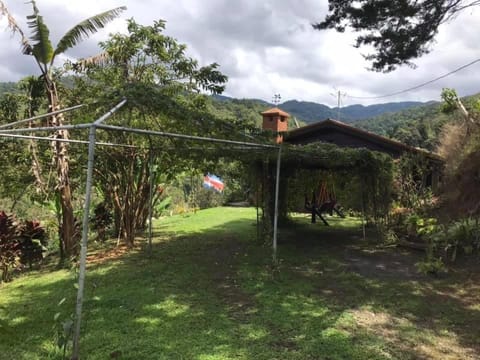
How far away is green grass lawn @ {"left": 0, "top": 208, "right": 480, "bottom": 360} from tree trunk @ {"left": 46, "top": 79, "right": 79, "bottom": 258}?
780 millimetres

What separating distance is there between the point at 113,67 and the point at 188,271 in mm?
4923

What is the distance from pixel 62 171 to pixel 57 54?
84.8 inches

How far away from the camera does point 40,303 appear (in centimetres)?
522

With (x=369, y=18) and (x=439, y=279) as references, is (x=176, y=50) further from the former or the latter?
(x=439, y=279)

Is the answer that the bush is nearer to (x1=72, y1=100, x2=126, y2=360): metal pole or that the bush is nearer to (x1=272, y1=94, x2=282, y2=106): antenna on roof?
(x1=72, y1=100, x2=126, y2=360): metal pole

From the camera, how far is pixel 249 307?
5.07 meters

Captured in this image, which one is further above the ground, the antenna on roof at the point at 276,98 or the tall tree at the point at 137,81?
the antenna on roof at the point at 276,98

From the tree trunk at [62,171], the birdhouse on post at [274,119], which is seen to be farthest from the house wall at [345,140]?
the tree trunk at [62,171]

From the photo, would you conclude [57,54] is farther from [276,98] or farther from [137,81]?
[276,98]

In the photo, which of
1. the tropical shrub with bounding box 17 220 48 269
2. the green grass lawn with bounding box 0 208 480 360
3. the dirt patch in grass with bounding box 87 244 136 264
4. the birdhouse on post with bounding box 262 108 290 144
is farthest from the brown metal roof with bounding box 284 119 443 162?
the tropical shrub with bounding box 17 220 48 269

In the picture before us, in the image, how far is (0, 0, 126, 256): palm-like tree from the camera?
6.34m

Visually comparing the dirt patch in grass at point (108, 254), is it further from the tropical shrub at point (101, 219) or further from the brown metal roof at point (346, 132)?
the brown metal roof at point (346, 132)

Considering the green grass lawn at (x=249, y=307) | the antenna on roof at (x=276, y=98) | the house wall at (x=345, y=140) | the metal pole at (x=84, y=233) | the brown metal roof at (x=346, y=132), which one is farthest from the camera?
the antenna on roof at (x=276, y=98)

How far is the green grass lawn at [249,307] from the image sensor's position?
385 cm
